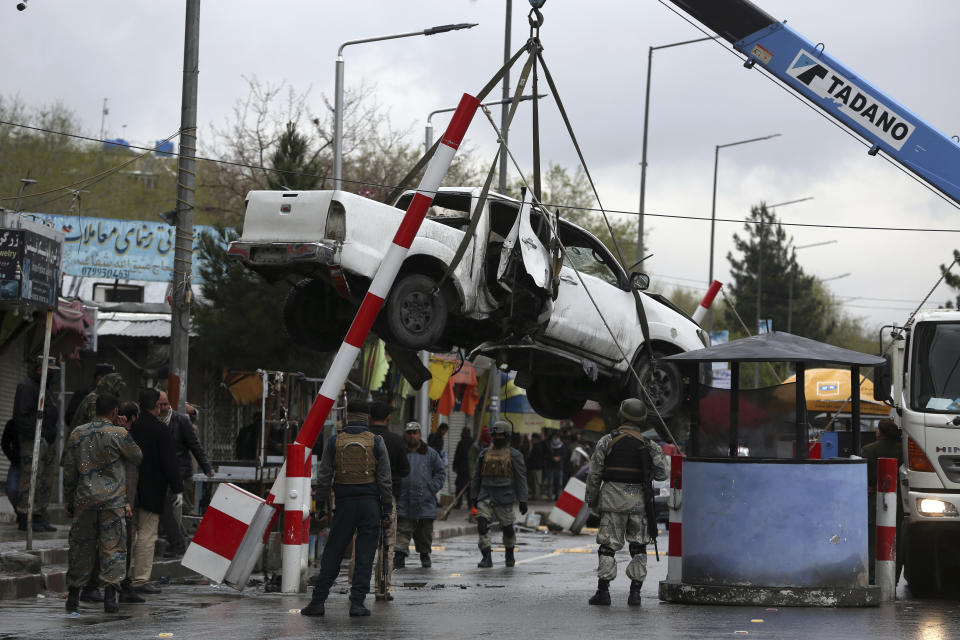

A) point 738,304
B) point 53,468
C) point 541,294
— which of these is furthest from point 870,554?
point 738,304

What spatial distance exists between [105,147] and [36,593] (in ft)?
168

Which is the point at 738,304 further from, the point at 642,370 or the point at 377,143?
the point at 642,370

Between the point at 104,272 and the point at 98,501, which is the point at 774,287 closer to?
the point at 104,272

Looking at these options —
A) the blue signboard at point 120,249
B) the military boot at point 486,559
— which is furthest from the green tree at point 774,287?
the military boot at point 486,559

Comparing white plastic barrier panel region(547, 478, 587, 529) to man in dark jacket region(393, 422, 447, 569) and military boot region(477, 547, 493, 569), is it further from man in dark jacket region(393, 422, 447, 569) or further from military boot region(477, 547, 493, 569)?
man in dark jacket region(393, 422, 447, 569)

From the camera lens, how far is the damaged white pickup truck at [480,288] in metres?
13.6

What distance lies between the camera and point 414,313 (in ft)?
46.6

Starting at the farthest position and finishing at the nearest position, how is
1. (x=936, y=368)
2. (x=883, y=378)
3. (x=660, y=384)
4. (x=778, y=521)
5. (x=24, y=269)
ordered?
1. (x=24, y=269)
2. (x=660, y=384)
3. (x=936, y=368)
4. (x=883, y=378)
5. (x=778, y=521)

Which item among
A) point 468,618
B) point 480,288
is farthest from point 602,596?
point 480,288

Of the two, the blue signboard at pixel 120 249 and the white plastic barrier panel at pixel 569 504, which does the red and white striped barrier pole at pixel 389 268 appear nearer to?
the white plastic barrier panel at pixel 569 504

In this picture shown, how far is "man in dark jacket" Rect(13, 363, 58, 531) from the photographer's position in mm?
16234

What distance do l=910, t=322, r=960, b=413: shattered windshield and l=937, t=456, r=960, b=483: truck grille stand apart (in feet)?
1.44

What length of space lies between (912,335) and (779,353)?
1.85 m

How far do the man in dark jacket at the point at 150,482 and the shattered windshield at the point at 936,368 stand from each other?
22.3 feet
